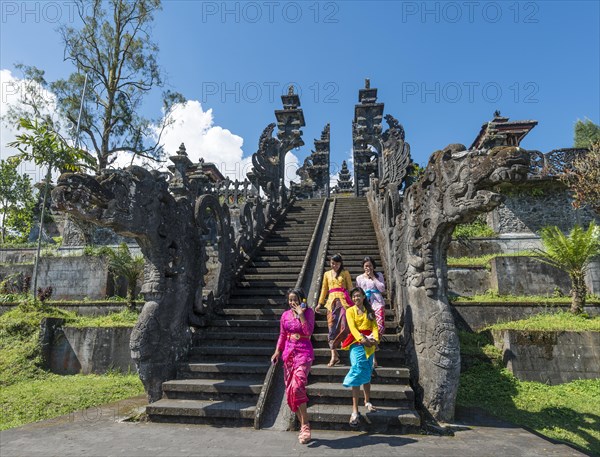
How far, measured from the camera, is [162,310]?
5277mm

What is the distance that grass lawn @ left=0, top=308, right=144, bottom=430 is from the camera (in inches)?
221

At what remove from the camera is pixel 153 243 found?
207 inches

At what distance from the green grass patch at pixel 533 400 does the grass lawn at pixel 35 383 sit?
589cm

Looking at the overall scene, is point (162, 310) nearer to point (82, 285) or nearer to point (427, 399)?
point (427, 399)

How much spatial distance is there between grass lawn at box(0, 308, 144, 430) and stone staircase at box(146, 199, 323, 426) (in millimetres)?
1878

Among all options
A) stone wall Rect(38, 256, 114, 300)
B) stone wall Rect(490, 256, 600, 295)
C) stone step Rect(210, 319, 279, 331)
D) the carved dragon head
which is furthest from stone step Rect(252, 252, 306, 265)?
stone wall Rect(38, 256, 114, 300)

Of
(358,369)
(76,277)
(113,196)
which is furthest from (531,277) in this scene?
(76,277)

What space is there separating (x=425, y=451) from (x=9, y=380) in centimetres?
811

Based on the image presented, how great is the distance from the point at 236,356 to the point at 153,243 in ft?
7.00

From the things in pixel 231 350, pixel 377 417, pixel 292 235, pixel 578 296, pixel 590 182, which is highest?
pixel 590 182

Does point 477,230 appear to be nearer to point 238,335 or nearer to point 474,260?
point 474,260

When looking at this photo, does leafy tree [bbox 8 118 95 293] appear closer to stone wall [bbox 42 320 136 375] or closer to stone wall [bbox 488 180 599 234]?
stone wall [bbox 42 320 136 375]

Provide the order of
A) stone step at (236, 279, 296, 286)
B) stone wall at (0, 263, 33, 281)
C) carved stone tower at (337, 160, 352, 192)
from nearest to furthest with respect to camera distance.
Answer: stone step at (236, 279, 296, 286)
stone wall at (0, 263, 33, 281)
carved stone tower at (337, 160, 352, 192)

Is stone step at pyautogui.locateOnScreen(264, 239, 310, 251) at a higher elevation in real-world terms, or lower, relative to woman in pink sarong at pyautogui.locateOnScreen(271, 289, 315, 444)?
higher
